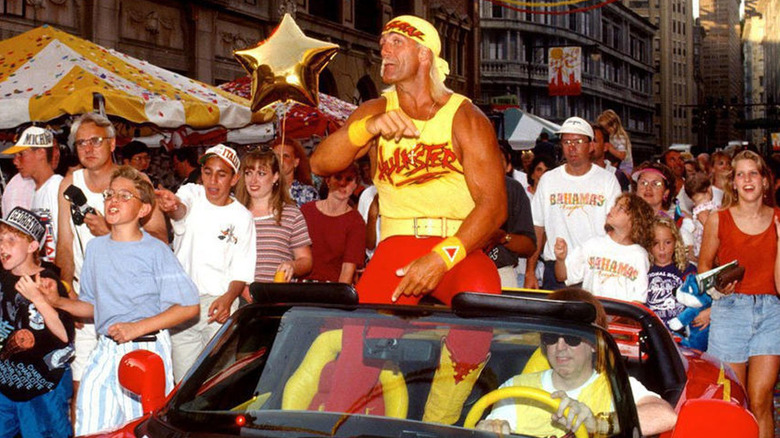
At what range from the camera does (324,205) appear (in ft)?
26.6

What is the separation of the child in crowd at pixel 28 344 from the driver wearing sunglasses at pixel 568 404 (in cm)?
317

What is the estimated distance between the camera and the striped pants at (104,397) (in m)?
4.88

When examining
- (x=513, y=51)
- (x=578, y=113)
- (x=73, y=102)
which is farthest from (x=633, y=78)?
(x=73, y=102)

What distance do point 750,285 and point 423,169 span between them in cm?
291

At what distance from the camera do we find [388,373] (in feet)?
10.5

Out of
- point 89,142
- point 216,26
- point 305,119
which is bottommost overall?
point 89,142

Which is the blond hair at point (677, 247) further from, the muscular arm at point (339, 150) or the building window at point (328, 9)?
the building window at point (328, 9)

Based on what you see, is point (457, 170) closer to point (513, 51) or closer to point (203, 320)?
point (203, 320)

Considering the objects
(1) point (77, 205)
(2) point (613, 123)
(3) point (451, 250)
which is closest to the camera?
(3) point (451, 250)

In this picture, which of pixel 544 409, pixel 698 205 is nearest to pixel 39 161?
pixel 544 409

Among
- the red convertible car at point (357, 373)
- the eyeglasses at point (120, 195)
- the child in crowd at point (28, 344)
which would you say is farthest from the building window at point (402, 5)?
the red convertible car at point (357, 373)

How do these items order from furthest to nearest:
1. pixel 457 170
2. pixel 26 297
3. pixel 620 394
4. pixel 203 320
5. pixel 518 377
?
pixel 203 320 → pixel 26 297 → pixel 457 170 → pixel 518 377 → pixel 620 394

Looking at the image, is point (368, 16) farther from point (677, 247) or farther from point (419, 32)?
point (419, 32)

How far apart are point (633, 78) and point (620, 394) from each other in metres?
118
